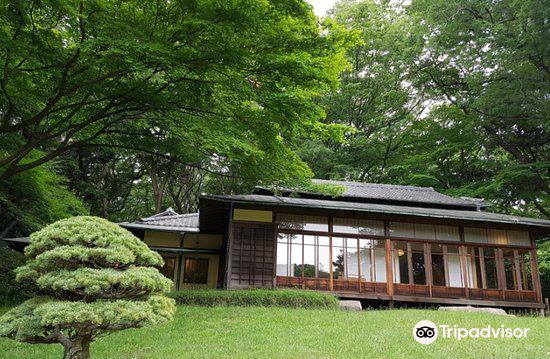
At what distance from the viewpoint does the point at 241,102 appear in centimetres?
928

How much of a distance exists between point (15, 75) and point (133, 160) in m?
18.4

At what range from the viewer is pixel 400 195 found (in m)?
17.7

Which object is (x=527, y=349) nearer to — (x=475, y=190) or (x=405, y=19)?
(x=475, y=190)

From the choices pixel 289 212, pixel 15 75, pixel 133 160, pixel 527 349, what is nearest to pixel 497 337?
pixel 527 349

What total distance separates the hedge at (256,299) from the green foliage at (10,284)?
5171 millimetres

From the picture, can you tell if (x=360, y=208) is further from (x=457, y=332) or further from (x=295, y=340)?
(x=295, y=340)

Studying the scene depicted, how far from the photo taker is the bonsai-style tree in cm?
505

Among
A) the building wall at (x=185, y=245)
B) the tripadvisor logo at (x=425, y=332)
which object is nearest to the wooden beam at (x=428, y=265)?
the tripadvisor logo at (x=425, y=332)

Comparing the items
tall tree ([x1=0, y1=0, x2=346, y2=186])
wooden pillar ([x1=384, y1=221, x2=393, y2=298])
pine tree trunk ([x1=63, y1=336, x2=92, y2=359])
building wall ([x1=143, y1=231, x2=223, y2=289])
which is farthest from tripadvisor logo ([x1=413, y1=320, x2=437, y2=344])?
building wall ([x1=143, y1=231, x2=223, y2=289])

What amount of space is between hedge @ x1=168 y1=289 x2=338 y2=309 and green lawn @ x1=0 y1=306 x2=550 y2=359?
1.41 meters

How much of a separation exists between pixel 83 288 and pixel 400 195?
14.5m

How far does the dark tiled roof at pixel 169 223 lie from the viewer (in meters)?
17.3

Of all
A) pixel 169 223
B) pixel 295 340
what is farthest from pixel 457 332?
pixel 169 223

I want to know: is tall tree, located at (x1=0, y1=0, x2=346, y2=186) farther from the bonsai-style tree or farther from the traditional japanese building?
the traditional japanese building
